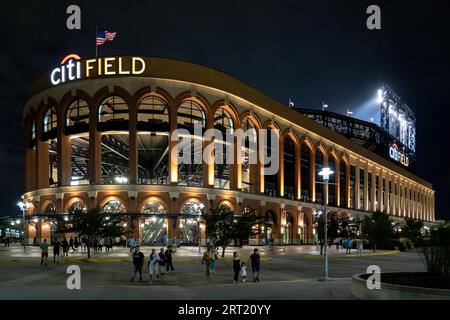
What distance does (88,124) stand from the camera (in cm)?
Result: 6562

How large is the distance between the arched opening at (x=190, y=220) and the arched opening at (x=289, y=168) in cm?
2170

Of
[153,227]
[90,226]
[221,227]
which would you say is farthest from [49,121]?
[221,227]

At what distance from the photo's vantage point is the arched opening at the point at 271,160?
3127 inches

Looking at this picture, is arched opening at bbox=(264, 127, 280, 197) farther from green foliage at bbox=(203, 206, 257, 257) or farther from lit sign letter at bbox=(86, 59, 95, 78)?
green foliage at bbox=(203, 206, 257, 257)

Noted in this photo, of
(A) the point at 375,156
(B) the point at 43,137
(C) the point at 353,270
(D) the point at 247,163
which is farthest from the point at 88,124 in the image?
(A) the point at 375,156

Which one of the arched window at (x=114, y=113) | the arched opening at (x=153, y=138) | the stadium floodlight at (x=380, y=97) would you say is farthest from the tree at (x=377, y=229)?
the stadium floodlight at (x=380, y=97)

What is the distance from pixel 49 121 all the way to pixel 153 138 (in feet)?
49.6

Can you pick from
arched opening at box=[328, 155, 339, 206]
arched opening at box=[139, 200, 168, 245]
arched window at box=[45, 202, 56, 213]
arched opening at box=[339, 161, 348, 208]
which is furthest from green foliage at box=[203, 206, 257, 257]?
arched opening at box=[339, 161, 348, 208]

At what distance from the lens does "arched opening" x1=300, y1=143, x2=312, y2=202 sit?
90.7 meters

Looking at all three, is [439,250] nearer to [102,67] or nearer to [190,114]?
[190,114]

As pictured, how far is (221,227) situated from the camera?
4162 centimetres

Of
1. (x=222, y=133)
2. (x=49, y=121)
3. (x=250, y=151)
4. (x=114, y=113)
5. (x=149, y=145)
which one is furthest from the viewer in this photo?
(x=250, y=151)

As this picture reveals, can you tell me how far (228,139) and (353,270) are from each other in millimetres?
39526

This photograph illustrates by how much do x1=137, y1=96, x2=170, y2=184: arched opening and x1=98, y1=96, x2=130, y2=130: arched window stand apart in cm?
205
